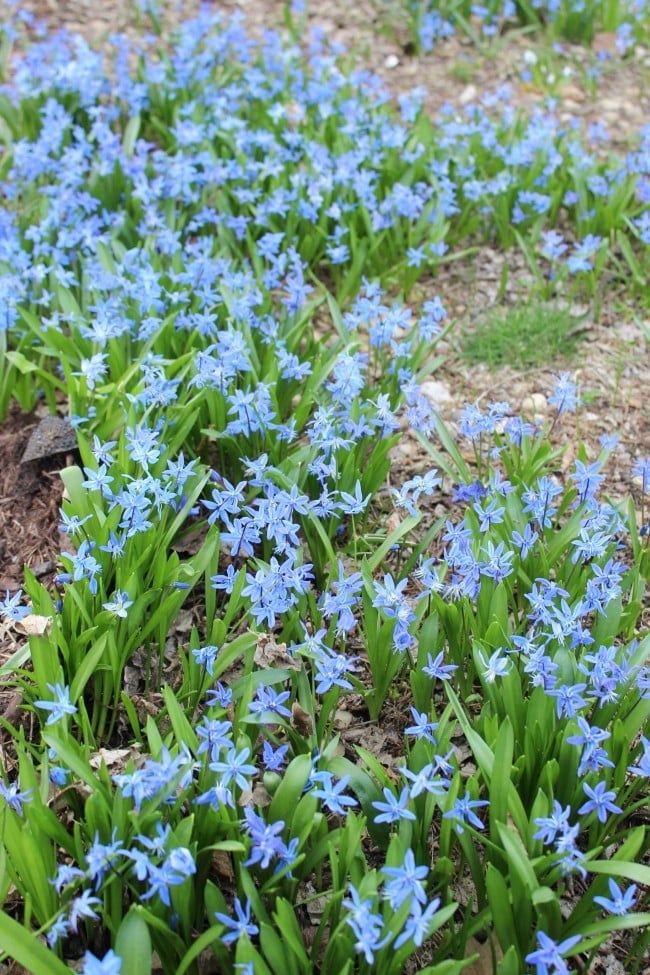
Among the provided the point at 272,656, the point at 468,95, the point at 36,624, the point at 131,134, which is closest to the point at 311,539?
the point at 272,656

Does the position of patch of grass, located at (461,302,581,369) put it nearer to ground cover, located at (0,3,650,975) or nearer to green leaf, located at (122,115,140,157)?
ground cover, located at (0,3,650,975)

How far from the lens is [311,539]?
302 centimetres

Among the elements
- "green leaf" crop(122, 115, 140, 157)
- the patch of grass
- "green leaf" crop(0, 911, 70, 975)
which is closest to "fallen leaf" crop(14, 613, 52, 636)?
"green leaf" crop(0, 911, 70, 975)

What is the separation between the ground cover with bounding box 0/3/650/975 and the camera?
2076 mm

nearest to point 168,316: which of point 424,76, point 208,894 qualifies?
point 208,894

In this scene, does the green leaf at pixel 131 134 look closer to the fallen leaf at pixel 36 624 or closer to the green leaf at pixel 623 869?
the fallen leaf at pixel 36 624

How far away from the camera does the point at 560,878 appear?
2.07m

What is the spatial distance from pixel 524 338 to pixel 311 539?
175 centimetres

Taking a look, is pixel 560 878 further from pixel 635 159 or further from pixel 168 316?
pixel 635 159

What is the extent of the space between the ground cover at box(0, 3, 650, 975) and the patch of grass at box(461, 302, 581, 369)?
0.9 inches

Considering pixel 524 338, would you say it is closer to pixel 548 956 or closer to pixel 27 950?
pixel 548 956

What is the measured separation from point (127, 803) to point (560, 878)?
0.96 meters

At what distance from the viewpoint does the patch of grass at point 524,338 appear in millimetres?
4176

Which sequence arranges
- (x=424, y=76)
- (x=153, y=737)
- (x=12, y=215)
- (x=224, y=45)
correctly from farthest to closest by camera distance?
(x=424, y=76) → (x=224, y=45) → (x=12, y=215) → (x=153, y=737)
